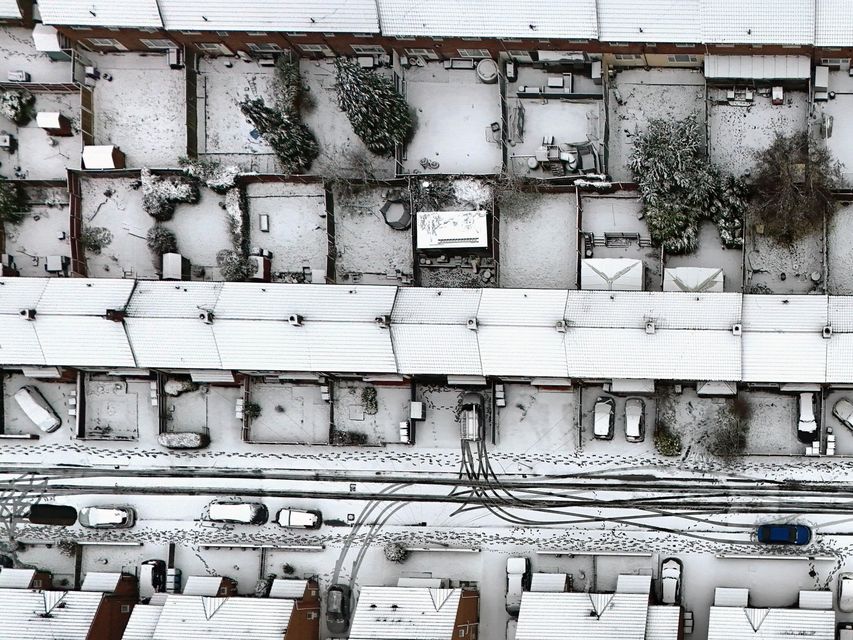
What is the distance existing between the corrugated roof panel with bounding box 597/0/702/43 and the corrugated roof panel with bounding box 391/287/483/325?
47.9 ft

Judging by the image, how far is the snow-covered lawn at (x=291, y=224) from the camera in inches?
1503

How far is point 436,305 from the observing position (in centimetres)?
3469

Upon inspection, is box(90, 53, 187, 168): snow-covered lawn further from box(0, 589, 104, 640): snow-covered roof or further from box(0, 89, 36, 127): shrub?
box(0, 589, 104, 640): snow-covered roof

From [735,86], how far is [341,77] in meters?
20.4

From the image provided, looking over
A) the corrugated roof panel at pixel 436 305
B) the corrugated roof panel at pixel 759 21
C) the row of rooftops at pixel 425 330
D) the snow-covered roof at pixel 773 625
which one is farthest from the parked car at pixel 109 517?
the corrugated roof panel at pixel 759 21

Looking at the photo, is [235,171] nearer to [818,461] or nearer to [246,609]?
[246,609]

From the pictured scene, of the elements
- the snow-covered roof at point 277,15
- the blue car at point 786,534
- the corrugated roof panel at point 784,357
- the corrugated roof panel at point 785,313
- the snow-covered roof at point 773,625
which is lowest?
the snow-covered roof at point 773,625

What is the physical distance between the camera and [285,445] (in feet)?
128

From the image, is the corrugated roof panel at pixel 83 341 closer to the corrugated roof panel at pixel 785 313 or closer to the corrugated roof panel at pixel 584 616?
the corrugated roof panel at pixel 584 616

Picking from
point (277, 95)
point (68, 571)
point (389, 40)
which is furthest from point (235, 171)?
point (68, 571)

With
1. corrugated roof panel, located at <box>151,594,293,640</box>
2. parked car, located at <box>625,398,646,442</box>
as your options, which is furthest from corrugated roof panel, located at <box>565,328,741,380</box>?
corrugated roof panel, located at <box>151,594,293,640</box>

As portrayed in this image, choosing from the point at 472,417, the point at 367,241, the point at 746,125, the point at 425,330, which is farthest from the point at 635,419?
the point at 367,241

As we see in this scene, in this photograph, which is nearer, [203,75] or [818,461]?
[818,461]

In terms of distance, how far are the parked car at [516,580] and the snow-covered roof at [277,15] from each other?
28.5 m
